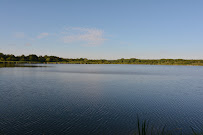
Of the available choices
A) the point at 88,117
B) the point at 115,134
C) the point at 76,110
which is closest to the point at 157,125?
the point at 115,134

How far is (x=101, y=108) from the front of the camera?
690 inches

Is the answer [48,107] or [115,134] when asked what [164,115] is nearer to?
[115,134]

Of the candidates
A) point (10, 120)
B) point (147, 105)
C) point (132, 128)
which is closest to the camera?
point (132, 128)

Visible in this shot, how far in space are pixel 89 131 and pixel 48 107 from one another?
817cm

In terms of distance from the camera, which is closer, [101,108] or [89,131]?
[89,131]

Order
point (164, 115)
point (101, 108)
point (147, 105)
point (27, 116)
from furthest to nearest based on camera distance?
point (147, 105) → point (101, 108) → point (164, 115) → point (27, 116)

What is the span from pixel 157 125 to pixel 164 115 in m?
3.18

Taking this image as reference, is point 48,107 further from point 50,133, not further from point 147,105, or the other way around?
point 147,105

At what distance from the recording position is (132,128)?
12.4 m

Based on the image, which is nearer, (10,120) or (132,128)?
(132,128)

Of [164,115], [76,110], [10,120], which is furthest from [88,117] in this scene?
[164,115]

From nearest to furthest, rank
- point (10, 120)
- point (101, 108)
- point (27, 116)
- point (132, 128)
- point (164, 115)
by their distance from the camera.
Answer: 1. point (132, 128)
2. point (10, 120)
3. point (27, 116)
4. point (164, 115)
5. point (101, 108)

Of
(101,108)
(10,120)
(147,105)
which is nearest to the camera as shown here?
(10,120)

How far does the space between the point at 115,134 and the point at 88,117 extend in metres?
4.08
